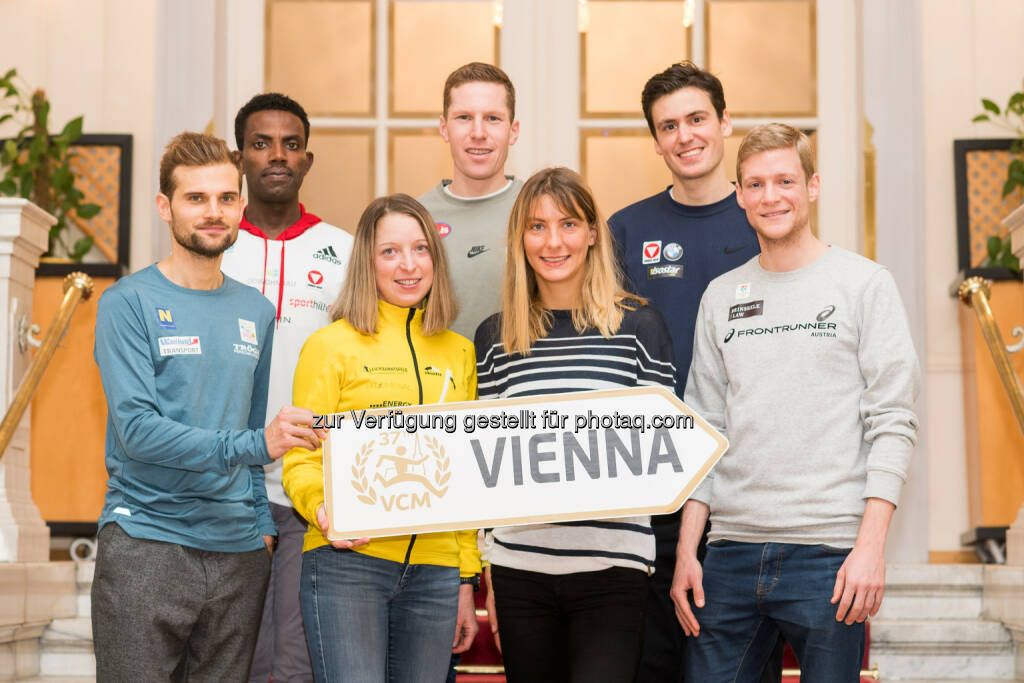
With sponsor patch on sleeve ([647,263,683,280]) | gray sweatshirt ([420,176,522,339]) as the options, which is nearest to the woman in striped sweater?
sponsor patch on sleeve ([647,263,683,280])

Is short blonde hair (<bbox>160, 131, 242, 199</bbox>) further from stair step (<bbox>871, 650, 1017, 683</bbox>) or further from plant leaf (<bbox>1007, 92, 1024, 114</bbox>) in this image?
plant leaf (<bbox>1007, 92, 1024, 114</bbox>)

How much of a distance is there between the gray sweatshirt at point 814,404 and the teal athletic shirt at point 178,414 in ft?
3.27

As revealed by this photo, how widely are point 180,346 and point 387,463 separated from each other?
498mm

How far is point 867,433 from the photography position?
2.13 meters

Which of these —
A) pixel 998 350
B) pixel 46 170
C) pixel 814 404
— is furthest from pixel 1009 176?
pixel 46 170

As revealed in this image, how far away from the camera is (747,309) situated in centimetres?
232

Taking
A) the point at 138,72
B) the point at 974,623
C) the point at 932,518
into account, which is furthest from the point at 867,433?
the point at 138,72

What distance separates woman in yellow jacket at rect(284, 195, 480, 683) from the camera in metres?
2.14

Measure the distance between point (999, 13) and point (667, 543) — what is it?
11.5 feet

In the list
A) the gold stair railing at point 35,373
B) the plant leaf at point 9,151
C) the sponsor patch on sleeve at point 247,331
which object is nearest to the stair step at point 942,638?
the sponsor patch on sleeve at point 247,331

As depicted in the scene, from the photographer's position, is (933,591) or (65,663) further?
(933,591)

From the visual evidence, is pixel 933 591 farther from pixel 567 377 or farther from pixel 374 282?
pixel 374 282

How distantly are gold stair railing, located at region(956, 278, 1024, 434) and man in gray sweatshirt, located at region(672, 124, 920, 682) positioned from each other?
1.75 metres

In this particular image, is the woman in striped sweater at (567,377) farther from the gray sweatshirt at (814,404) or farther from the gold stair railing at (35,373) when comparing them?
the gold stair railing at (35,373)
